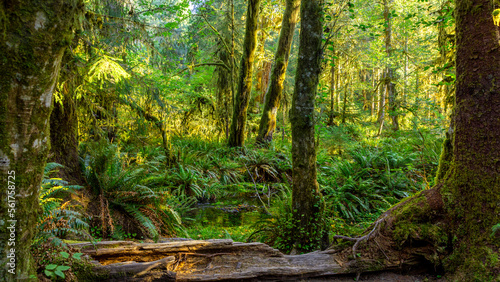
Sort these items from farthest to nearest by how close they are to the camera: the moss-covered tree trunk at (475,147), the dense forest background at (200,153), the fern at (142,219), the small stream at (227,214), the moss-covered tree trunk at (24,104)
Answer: the small stream at (227,214) → the fern at (142,219) → the dense forest background at (200,153) → the moss-covered tree trunk at (475,147) → the moss-covered tree trunk at (24,104)

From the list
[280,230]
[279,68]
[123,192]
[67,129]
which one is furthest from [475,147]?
[279,68]

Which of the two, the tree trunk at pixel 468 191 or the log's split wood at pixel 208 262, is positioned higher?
the tree trunk at pixel 468 191

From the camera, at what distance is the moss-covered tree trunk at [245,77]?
360 inches

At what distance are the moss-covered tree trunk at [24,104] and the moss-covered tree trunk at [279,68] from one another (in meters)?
8.48

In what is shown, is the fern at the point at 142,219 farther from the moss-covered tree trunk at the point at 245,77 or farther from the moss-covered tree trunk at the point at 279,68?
the moss-covered tree trunk at the point at 279,68

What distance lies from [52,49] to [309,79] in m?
2.68

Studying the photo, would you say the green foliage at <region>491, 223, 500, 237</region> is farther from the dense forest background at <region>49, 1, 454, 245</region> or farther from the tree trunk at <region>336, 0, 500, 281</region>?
the dense forest background at <region>49, 1, 454, 245</region>

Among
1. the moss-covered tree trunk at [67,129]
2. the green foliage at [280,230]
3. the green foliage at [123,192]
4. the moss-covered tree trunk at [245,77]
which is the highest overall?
the moss-covered tree trunk at [245,77]

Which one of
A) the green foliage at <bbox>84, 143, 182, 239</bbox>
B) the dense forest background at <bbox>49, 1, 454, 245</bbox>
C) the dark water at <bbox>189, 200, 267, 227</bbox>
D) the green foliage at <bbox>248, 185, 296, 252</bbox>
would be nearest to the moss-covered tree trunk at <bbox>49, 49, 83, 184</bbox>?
the dense forest background at <bbox>49, 1, 454, 245</bbox>

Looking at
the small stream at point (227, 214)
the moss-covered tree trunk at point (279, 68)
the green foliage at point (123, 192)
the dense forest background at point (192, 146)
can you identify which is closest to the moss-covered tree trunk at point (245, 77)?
the dense forest background at point (192, 146)

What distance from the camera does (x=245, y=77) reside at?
31.6 feet

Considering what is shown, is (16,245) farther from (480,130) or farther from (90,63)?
(480,130)

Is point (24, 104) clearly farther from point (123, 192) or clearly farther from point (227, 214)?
point (227, 214)

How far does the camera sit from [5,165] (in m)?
1.32
